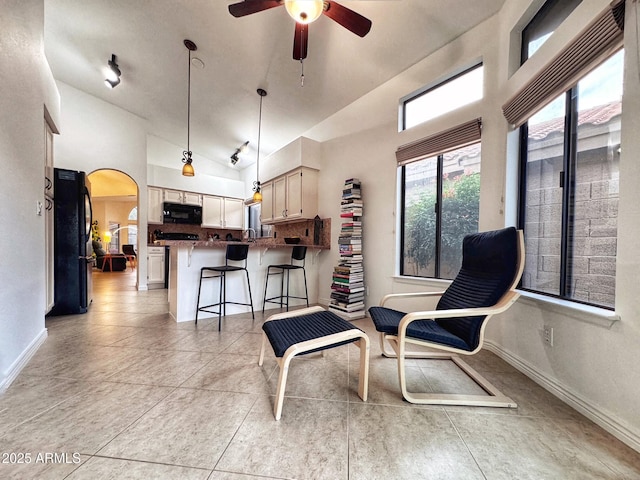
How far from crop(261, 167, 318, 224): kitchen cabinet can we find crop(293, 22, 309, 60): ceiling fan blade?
207 centimetres

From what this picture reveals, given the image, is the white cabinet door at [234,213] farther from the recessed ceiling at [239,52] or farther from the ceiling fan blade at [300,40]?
the ceiling fan blade at [300,40]

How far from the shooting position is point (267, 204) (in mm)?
5035

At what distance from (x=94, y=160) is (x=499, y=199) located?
21.7 ft

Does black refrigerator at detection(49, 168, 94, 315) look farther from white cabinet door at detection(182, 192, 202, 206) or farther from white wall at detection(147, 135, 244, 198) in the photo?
white cabinet door at detection(182, 192, 202, 206)

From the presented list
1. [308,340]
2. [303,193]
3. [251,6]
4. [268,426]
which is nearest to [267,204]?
[303,193]

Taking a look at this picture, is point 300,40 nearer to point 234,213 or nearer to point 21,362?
point 21,362

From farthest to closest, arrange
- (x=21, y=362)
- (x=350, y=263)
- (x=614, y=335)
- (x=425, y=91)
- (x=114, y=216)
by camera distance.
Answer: (x=114, y=216) < (x=350, y=263) < (x=425, y=91) < (x=21, y=362) < (x=614, y=335)

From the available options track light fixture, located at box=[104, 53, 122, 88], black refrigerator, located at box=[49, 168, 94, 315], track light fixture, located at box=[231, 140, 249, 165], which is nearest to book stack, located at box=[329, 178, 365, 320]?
track light fixture, located at box=[231, 140, 249, 165]

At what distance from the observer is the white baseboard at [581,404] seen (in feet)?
4.04

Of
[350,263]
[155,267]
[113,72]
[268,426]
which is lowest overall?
[268,426]

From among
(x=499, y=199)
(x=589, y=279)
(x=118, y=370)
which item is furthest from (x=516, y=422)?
(x=118, y=370)

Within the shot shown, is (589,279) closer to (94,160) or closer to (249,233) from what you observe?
(249,233)

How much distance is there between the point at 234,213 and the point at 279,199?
2566mm

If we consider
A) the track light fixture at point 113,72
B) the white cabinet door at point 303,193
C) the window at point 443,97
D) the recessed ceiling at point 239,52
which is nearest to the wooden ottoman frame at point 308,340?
the white cabinet door at point 303,193
